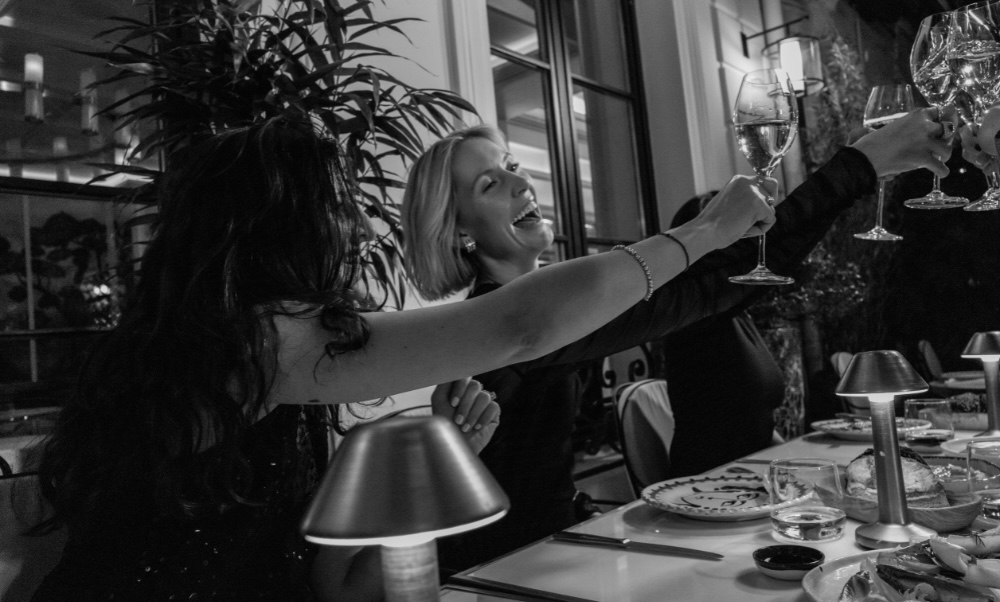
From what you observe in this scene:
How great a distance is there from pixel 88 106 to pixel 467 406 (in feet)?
5.24

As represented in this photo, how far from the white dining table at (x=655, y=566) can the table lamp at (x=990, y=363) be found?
2.41 feet

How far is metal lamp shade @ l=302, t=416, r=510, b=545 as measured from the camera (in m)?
0.30

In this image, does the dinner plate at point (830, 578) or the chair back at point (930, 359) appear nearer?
the dinner plate at point (830, 578)

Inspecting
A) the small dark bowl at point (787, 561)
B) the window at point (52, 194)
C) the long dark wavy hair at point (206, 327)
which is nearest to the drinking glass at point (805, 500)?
the small dark bowl at point (787, 561)

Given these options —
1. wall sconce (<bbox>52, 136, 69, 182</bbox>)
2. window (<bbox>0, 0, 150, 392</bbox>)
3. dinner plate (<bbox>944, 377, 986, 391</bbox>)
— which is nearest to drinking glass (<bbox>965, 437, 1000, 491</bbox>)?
dinner plate (<bbox>944, 377, 986, 391</bbox>)

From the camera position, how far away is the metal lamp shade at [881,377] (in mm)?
917

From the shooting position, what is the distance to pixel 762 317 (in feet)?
12.6

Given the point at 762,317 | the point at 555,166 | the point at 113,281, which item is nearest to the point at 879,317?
the point at 762,317

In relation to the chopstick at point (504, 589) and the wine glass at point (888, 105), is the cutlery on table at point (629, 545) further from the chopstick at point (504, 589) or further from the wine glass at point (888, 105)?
the wine glass at point (888, 105)

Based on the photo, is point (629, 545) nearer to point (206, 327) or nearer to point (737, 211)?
point (737, 211)

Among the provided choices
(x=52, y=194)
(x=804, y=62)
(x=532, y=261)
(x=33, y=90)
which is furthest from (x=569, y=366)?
(x=804, y=62)

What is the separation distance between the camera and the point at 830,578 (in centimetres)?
74

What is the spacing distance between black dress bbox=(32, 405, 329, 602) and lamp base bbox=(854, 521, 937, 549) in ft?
2.25

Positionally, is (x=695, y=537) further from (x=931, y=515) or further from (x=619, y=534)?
(x=931, y=515)
